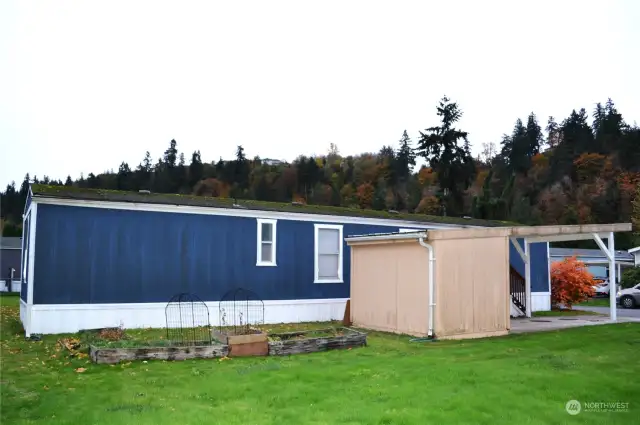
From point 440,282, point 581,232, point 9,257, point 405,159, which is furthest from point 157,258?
point 405,159

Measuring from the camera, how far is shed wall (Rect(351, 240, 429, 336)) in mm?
12680

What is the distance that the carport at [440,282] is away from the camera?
12.4m

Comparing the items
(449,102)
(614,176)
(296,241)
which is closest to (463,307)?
(296,241)

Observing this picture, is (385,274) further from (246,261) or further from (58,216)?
(58,216)

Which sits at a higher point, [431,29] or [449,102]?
[449,102]

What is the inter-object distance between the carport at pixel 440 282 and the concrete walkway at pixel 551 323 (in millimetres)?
1485

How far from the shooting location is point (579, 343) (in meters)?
11.3

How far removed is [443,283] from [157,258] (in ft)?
23.6

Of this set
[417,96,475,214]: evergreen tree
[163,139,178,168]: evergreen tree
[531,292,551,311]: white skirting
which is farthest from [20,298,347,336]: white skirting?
[163,139,178,168]: evergreen tree

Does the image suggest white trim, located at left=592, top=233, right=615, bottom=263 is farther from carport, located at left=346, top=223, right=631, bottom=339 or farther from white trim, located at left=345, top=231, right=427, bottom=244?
white trim, located at left=345, top=231, right=427, bottom=244

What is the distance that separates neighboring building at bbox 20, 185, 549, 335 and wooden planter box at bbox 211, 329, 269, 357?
4.57 metres

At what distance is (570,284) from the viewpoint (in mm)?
21484

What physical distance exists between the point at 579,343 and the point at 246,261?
8.62 metres

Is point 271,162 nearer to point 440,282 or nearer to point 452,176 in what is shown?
point 452,176
